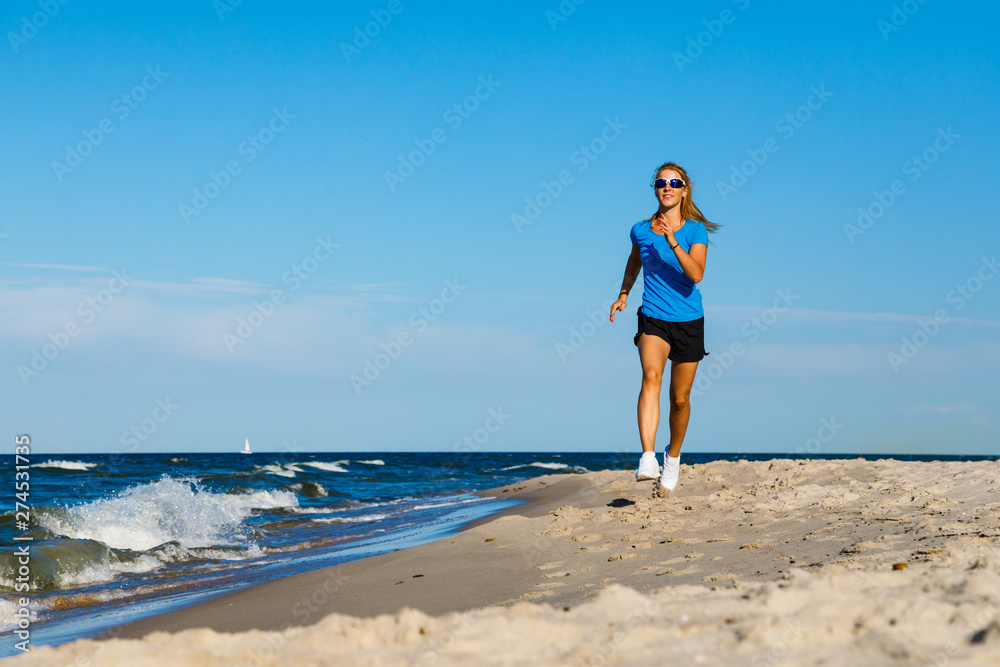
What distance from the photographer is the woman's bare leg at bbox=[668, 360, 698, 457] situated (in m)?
5.16

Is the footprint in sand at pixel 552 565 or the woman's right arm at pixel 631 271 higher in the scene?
the woman's right arm at pixel 631 271

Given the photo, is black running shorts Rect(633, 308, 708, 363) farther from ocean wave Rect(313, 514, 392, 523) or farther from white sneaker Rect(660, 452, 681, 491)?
ocean wave Rect(313, 514, 392, 523)

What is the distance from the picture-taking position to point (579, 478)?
13484 millimetres

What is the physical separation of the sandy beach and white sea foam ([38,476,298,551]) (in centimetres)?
435

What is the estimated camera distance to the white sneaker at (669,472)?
5.38m

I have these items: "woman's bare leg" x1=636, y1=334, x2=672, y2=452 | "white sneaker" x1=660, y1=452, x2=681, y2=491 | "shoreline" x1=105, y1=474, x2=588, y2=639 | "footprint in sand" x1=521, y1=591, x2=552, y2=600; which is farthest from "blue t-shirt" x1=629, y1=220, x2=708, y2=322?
"footprint in sand" x1=521, y1=591, x2=552, y2=600

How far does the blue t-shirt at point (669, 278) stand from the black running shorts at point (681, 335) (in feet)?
0.11

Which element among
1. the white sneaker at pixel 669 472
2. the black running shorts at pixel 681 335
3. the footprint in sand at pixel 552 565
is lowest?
the footprint in sand at pixel 552 565

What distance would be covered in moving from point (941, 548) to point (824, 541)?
743 mm

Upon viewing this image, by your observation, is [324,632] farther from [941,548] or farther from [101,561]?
[101,561]

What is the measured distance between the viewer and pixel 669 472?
5.45 metres

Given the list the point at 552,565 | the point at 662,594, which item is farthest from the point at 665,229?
the point at 662,594

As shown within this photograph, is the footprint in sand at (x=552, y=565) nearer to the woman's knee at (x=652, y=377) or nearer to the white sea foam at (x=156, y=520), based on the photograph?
the woman's knee at (x=652, y=377)

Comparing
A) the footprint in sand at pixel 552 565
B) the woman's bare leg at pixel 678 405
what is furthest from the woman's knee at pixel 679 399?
the footprint in sand at pixel 552 565
